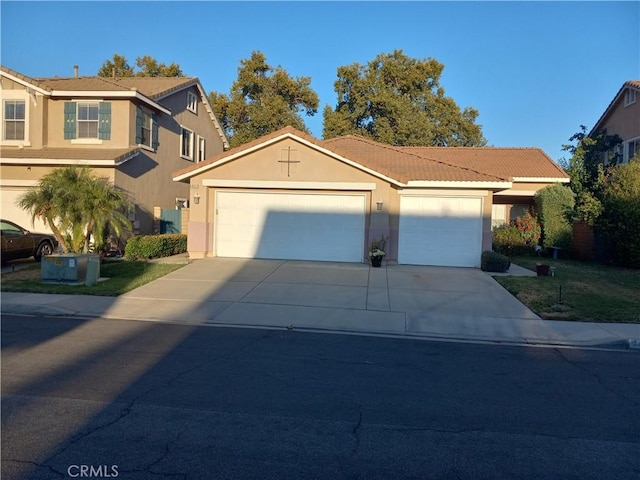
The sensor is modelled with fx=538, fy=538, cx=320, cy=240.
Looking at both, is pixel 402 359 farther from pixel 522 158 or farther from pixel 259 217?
pixel 522 158

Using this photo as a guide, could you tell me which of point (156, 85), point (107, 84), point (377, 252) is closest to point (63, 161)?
point (107, 84)

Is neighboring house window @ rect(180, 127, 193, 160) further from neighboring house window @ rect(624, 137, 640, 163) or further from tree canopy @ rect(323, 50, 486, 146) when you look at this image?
neighboring house window @ rect(624, 137, 640, 163)

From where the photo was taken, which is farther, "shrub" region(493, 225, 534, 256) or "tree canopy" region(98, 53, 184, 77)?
"tree canopy" region(98, 53, 184, 77)

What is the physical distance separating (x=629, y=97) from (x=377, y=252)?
741 inches

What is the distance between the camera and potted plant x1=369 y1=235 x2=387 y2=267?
53.7 feet

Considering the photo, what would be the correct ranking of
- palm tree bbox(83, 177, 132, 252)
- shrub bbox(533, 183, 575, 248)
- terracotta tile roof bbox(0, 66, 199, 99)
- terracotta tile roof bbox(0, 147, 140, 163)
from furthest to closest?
shrub bbox(533, 183, 575, 248)
terracotta tile roof bbox(0, 66, 199, 99)
terracotta tile roof bbox(0, 147, 140, 163)
palm tree bbox(83, 177, 132, 252)

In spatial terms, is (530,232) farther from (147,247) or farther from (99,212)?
(99,212)

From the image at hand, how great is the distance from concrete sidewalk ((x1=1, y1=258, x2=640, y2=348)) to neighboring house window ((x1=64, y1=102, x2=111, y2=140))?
27.2ft

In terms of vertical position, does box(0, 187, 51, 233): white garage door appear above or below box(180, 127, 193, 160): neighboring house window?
below

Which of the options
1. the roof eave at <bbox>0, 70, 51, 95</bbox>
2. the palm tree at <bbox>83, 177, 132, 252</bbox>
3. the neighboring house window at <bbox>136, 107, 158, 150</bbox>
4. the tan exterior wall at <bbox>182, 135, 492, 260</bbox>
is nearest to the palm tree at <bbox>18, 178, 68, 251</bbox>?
the palm tree at <bbox>83, 177, 132, 252</bbox>

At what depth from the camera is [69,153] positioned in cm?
1941

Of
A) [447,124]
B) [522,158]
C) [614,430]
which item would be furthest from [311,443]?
[447,124]

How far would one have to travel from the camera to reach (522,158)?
27719 millimetres

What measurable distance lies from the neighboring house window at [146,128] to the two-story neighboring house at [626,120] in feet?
67.1
